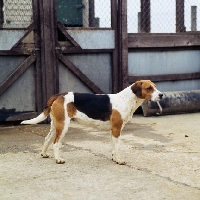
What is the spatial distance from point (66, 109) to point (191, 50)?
233 inches

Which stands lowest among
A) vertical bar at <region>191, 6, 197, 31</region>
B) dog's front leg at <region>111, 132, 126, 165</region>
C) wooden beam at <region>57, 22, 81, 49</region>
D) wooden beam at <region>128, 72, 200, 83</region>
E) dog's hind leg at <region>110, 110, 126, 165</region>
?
dog's front leg at <region>111, 132, 126, 165</region>

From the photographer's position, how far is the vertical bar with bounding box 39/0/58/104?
26.2 ft

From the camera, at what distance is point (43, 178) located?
4.21 meters

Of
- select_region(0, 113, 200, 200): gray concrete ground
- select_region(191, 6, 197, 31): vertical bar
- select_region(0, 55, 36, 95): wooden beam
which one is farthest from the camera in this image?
select_region(191, 6, 197, 31): vertical bar

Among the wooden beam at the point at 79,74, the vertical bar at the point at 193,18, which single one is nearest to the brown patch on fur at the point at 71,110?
the wooden beam at the point at 79,74

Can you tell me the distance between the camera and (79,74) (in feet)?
27.8

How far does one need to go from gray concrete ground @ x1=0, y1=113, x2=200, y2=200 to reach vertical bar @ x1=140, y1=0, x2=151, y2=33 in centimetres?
302

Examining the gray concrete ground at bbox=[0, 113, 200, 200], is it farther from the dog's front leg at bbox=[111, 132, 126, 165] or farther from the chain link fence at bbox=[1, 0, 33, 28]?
the chain link fence at bbox=[1, 0, 33, 28]

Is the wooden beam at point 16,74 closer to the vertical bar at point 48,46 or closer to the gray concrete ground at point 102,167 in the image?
the vertical bar at point 48,46

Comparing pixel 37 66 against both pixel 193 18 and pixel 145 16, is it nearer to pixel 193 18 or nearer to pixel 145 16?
pixel 145 16

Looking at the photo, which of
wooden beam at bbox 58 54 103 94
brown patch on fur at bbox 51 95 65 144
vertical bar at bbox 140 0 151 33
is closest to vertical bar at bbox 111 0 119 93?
wooden beam at bbox 58 54 103 94

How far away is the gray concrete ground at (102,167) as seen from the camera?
12.2 feet

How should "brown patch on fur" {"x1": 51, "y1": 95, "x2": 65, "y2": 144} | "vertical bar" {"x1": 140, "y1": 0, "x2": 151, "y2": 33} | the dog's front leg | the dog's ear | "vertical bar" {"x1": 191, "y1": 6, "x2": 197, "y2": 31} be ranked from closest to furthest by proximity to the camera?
the dog's front leg → "brown patch on fur" {"x1": 51, "y1": 95, "x2": 65, "y2": 144} → the dog's ear → "vertical bar" {"x1": 140, "y1": 0, "x2": 151, "y2": 33} → "vertical bar" {"x1": 191, "y1": 6, "x2": 197, "y2": 31}

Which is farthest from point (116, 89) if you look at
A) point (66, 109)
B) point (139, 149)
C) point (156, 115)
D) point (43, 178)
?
point (43, 178)
